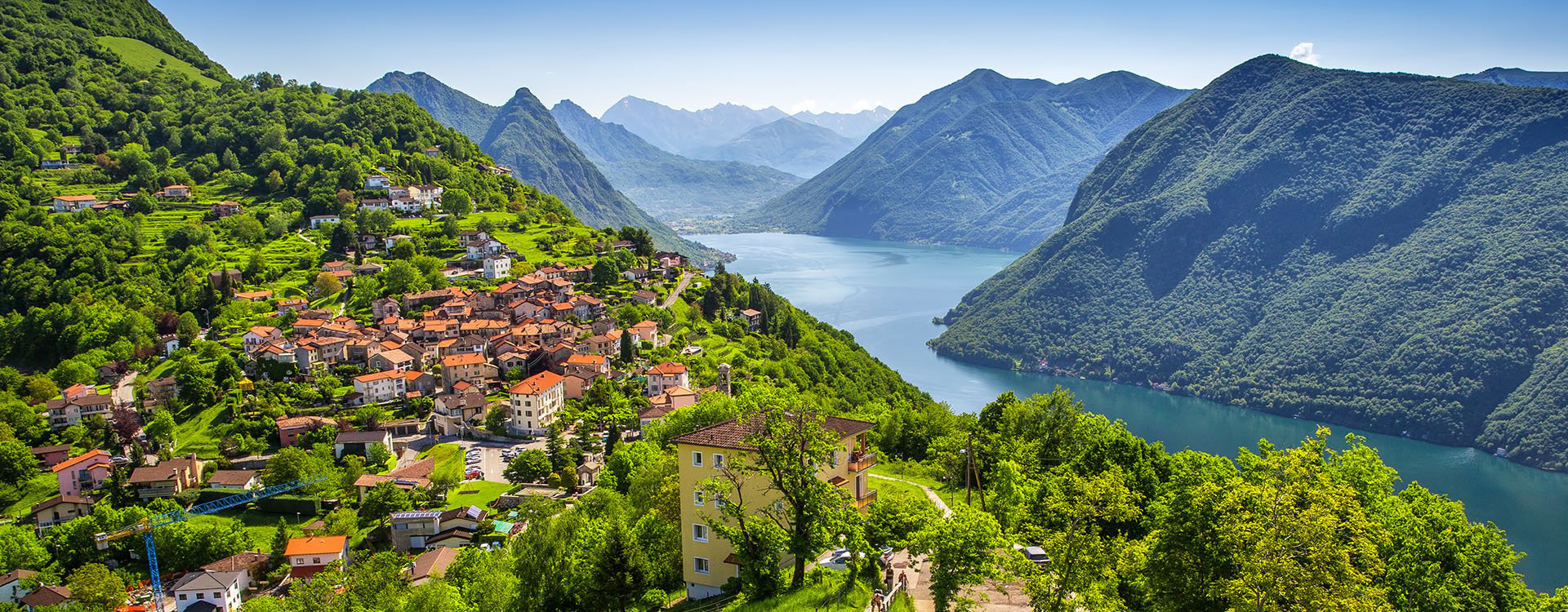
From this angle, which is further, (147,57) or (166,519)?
(147,57)

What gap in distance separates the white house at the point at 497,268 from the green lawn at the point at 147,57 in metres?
62.0

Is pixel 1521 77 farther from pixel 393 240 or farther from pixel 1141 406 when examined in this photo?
pixel 393 240

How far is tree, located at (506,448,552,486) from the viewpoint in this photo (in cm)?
3794

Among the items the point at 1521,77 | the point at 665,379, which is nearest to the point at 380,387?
the point at 665,379

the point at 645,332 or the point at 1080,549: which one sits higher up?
the point at 1080,549

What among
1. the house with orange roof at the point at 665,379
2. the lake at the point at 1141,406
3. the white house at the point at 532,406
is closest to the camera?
the white house at the point at 532,406

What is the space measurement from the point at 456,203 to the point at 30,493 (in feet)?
139

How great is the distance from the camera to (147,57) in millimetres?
107438

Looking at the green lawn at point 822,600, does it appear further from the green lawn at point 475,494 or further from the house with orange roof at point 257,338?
the house with orange roof at point 257,338

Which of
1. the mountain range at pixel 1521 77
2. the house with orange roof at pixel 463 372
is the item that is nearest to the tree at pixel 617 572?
the house with orange roof at pixel 463 372

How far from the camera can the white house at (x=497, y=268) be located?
216 feet

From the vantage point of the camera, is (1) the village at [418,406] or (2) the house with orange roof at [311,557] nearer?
(2) the house with orange roof at [311,557]

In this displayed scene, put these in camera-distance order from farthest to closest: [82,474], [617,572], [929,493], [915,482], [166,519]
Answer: [82,474] < [166,519] < [915,482] < [929,493] < [617,572]

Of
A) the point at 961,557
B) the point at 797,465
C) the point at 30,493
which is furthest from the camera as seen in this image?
the point at 30,493
